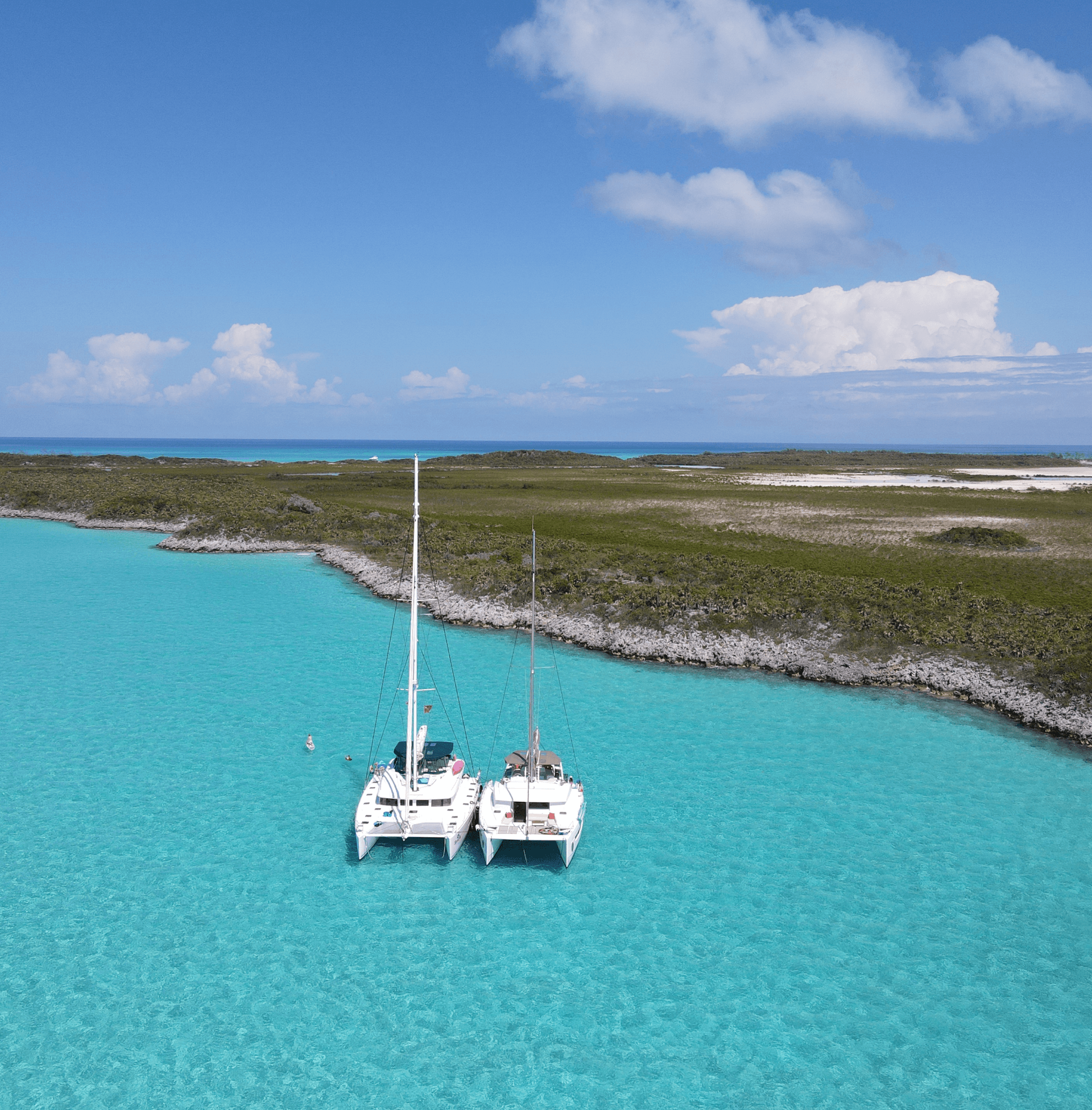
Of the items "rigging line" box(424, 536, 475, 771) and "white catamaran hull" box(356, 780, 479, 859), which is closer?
"white catamaran hull" box(356, 780, 479, 859)

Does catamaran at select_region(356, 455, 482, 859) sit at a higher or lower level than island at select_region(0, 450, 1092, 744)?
lower

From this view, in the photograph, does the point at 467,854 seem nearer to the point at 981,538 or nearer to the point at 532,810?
the point at 532,810

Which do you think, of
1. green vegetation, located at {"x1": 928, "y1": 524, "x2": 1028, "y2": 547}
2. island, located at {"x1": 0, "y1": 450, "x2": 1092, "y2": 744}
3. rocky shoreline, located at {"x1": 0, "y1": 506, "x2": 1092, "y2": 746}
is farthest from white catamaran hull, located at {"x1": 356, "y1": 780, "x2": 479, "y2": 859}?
green vegetation, located at {"x1": 928, "y1": 524, "x2": 1028, "y2": 547}

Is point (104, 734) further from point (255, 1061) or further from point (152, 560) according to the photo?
point (152, 560)

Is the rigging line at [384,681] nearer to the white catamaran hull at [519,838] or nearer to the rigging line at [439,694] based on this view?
the rigging line at [439,694]

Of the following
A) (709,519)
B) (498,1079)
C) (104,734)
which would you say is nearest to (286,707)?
(104,734)

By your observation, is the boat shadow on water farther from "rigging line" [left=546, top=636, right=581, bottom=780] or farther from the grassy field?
the grassy field


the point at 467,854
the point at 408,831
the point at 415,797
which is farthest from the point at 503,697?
the point at 408,831

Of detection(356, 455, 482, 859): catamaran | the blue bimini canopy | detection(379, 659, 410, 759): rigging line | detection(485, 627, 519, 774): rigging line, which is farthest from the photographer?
detection(379, 659, 410, 759): rigging line
